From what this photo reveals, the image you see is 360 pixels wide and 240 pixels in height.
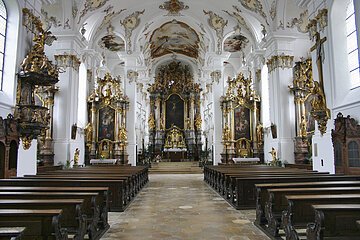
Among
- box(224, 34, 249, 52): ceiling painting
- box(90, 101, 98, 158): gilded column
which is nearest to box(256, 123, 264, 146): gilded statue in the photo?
box(224, 34, 249, 52): ceiling painting

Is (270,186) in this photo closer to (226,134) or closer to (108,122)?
(226,134)

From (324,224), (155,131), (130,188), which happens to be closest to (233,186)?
(130,188)

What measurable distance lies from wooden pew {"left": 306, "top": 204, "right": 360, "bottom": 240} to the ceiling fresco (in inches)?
722


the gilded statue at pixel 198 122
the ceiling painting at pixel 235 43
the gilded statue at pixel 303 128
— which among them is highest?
the ceiling painting at pixel 235 43

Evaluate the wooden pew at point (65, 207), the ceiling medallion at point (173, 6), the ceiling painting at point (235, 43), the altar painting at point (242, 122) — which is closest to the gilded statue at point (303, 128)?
→ the altar painting at point (242, 122)

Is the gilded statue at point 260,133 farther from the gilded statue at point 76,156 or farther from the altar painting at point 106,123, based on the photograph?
the gilded statue at point 76,156

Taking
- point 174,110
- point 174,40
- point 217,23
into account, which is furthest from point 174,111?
point 217,23

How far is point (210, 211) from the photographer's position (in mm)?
6641

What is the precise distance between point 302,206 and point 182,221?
2291 millimetres

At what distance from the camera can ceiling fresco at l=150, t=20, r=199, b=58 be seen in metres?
21.3

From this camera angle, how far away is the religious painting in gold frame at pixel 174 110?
94.6 feet

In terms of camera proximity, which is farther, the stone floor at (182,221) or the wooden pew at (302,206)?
the stone floor at (182,221)

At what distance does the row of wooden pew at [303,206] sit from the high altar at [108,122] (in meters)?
11.6

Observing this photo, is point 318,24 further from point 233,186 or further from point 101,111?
point 101,111
